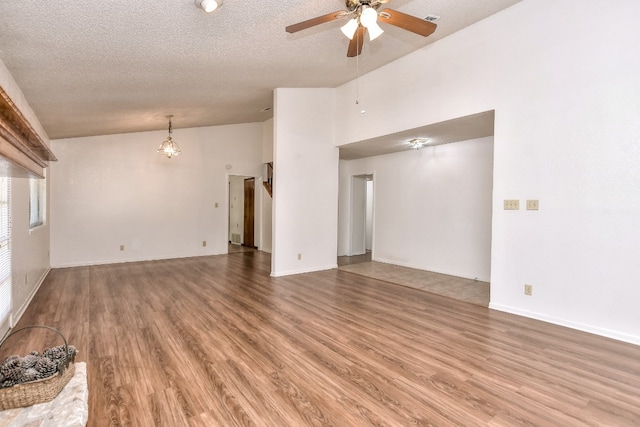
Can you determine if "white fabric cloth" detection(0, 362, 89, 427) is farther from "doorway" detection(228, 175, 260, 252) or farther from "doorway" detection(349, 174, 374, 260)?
"doorway" detection(228, 175, 260, 252)

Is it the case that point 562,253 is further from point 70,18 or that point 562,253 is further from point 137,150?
point 137,150

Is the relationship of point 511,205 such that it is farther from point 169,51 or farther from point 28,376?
point 28,376

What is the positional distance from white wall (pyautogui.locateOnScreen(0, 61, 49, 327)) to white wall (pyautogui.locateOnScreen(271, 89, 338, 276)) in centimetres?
332

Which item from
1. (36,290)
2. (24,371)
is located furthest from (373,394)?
(36,290)

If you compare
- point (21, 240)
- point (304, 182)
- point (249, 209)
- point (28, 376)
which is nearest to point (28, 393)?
point (28, 376)

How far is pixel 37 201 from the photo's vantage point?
5.29 m

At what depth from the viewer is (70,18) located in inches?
98.8

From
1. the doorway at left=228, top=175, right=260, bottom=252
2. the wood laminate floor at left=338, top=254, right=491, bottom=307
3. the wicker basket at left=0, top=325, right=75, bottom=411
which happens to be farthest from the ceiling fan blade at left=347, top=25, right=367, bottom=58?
the doorway at left=228, top=175, right=260, bottom=252

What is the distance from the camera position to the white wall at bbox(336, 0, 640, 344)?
3.02 meters

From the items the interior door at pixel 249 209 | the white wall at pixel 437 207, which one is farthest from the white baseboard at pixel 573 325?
the interior door at pixel 249 209

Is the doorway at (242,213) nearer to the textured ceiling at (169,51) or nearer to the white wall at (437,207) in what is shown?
the white wall at (437,207)

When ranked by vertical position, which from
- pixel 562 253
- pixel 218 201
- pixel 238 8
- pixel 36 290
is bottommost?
pixel 36 290

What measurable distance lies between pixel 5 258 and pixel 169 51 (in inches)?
102

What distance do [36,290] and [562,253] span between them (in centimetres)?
683
